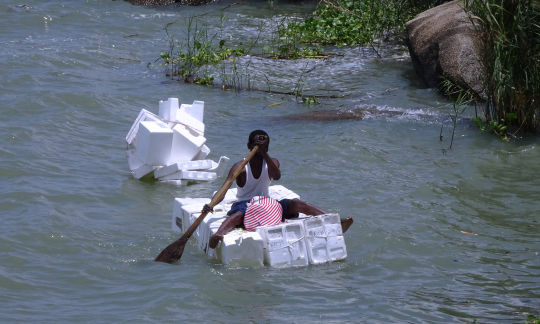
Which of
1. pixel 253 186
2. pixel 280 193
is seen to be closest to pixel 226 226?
pixel 253 186

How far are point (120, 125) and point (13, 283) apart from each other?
4.82m

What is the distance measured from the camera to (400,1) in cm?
1502

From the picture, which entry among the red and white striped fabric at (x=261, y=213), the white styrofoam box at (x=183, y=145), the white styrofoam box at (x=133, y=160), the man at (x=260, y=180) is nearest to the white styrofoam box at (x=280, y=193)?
the man at (x=260, y=180)

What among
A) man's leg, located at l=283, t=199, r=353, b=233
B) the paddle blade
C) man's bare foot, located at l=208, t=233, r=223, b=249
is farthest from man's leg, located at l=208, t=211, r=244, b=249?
man's leg, located at l=283, t=199, r=353, b=233

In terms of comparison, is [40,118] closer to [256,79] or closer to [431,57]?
[256,79]

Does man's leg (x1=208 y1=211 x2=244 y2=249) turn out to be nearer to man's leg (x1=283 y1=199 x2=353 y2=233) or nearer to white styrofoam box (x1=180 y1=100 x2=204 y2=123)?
man's leg (x1=283 y1=199 x2=353 y2=233)

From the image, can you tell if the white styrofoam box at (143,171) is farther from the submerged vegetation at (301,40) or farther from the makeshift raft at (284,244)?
the submerged vegetation at (301,40)

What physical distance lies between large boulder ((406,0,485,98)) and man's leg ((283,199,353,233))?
4.73 meters

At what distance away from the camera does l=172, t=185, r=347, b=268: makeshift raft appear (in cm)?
625

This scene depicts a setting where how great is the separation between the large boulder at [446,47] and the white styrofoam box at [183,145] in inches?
159

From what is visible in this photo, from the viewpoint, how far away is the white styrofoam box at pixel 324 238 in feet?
20.9

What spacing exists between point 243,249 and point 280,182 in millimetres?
→ 2568

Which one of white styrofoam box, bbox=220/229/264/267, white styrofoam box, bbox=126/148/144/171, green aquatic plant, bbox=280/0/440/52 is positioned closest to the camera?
white styrofoam box, bbox=220/229/264/267

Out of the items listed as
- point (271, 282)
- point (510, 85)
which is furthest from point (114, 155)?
point (510, 85)
